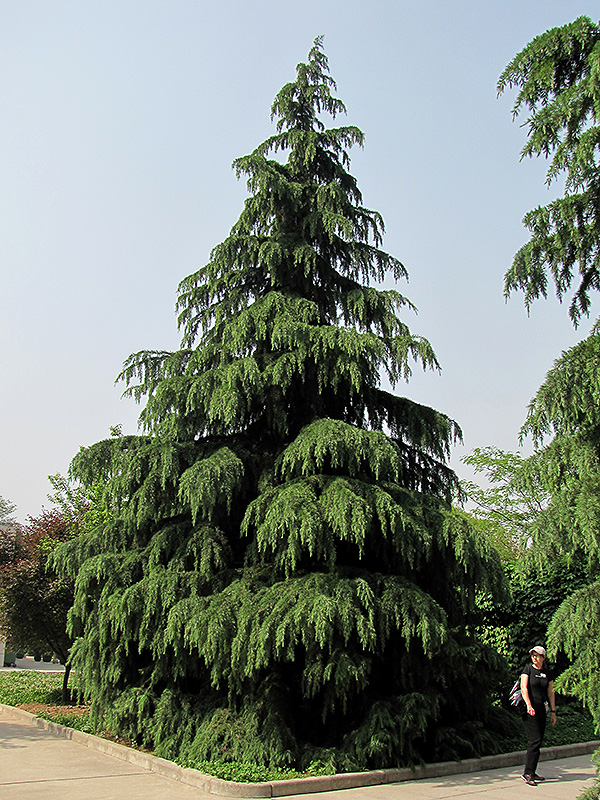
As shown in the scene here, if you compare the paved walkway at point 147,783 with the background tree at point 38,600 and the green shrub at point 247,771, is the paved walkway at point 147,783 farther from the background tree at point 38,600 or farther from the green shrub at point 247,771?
the background tree at point 38,600

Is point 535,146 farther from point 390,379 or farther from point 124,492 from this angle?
point 124,492

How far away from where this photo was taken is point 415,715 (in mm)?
8500

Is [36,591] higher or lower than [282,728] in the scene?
higher

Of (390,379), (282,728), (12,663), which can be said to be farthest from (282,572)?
(12,663)

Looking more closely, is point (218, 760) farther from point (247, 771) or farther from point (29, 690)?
point (29, 690)

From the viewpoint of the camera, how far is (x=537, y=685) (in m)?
8.66

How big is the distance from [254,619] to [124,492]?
277 cm

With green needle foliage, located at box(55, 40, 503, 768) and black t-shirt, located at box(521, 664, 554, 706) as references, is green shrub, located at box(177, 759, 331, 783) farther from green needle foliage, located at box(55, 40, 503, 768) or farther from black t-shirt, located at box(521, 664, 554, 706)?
black t-shirt, located at box(521, 664, 554, 706)

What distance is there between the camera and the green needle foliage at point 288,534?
8.33 meters

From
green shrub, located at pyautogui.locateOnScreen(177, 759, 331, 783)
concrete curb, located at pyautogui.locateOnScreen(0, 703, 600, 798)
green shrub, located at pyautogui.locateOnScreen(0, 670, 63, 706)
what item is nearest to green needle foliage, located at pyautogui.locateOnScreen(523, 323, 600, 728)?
concrete curb, located at pyautogui.locateOnScreen(0, 703, 600, 798)

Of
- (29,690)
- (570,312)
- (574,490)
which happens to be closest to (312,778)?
(574,490)

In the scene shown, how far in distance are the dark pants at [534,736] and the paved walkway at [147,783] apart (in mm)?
214

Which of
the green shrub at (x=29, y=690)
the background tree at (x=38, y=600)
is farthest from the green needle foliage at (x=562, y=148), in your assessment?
the green shrub at (x=29, y=690)

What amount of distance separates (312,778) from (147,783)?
1.85m
